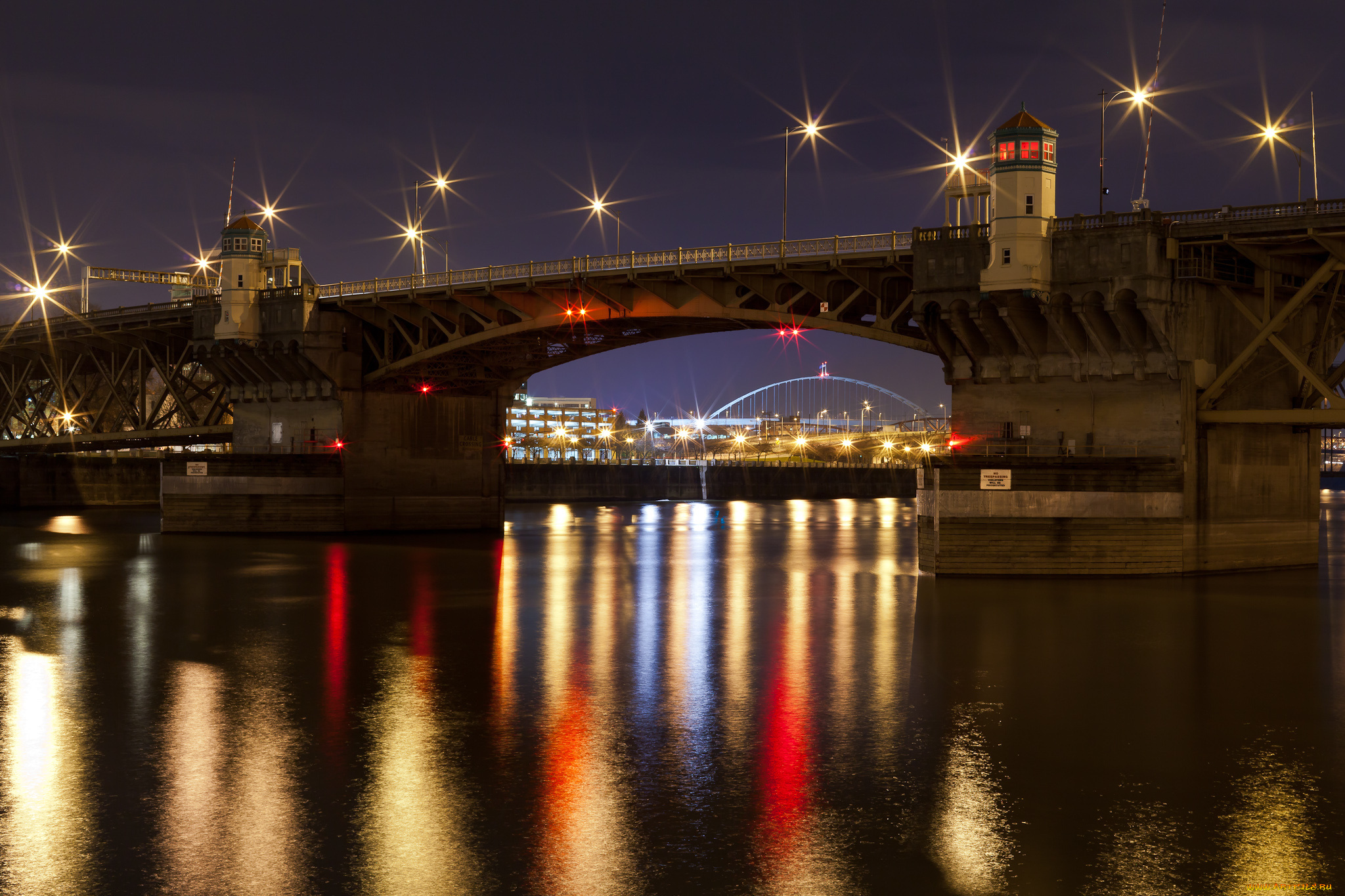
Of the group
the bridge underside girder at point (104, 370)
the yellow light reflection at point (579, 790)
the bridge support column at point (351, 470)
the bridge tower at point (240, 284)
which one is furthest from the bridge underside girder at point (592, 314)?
the yellow light reflection at point (579, 790)

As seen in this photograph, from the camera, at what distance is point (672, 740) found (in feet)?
62.5

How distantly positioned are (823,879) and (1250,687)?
49.7 feet

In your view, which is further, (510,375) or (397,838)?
(510,375)

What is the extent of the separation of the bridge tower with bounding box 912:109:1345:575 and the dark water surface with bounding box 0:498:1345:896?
2.80 metres

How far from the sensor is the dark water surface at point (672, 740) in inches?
521

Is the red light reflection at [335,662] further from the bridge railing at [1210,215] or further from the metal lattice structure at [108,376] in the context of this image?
the metal lattice structure at [108,376]

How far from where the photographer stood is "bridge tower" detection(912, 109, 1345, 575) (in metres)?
41.9

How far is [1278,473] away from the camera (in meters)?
46.2

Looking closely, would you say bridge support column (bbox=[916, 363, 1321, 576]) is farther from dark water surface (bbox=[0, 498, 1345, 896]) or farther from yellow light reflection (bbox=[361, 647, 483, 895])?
yellow light reflection (bbox=[361, 647, 483, 895])

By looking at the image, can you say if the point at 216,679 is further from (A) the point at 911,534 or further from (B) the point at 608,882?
(A) the point at 911,534

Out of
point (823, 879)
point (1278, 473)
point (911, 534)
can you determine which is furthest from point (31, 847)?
point (911, 534)

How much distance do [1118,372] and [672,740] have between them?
30.2 metres

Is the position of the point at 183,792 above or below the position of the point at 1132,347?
below

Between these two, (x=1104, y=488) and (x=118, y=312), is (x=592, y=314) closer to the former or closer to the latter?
(x=1104, y=488)
